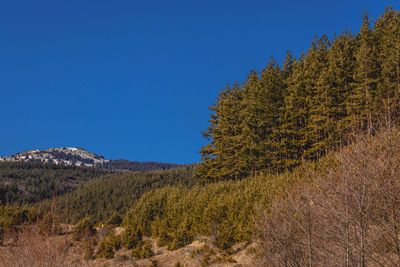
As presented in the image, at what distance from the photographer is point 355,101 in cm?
2930

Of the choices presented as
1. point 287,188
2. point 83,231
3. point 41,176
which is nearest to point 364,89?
point 287,188

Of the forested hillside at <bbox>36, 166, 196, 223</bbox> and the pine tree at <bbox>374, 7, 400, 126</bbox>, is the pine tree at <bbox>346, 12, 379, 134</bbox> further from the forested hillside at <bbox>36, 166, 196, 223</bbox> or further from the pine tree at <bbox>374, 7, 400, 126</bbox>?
the forested hillside at <bbox>36, 166, 196, 223</bbox>

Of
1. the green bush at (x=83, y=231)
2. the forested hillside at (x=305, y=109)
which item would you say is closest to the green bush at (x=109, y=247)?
the green bush at (x=83, y=231)

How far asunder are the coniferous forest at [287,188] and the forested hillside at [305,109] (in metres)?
0.15

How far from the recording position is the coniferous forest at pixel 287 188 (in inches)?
300

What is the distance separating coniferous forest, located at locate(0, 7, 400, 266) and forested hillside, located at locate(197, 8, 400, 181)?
15 cm

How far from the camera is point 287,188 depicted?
1411cm

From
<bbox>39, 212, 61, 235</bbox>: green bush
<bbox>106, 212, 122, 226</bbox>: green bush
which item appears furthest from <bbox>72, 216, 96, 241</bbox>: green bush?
<bbox>39, 212, 61, 235</bbox>: green bush

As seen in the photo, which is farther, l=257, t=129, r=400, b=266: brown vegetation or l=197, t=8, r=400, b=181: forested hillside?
l=197, t=8, r=400, b=181: forested hillside

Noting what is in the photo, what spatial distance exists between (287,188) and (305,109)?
64.6ft

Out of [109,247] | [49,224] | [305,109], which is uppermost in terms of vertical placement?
[305,109]

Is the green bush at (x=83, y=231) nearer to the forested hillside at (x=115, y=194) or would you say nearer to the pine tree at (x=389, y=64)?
the pine tree at (x=389, y=64)

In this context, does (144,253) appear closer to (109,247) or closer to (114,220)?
(109,247)

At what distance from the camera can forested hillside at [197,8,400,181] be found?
2830 centimetres
